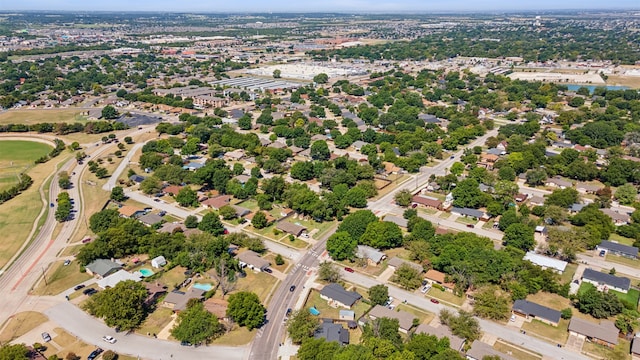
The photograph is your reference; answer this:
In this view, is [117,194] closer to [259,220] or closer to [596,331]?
[259,220]

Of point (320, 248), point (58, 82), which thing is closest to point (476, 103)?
point (320, 248)

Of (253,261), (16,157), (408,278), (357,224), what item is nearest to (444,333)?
(408,278)

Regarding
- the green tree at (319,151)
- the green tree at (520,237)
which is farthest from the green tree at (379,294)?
the green tree at (319,151)

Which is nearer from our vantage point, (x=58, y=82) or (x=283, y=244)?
(x=283, y=244)

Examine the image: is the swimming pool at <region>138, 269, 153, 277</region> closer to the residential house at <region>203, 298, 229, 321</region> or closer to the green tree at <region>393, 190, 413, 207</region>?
the residential house at <region>203, 298, 229, 321</region>

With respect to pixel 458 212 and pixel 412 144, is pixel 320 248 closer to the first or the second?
pixel 458 212
